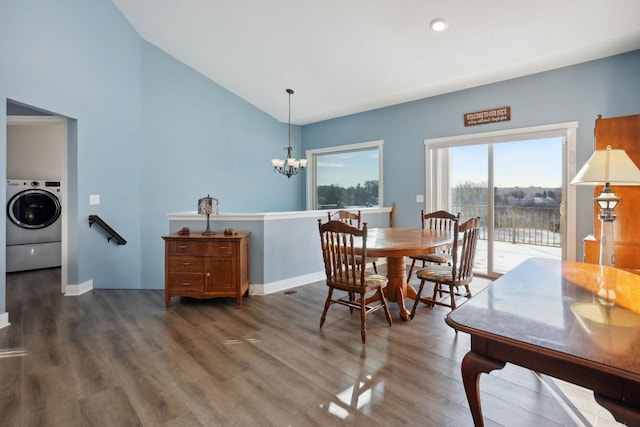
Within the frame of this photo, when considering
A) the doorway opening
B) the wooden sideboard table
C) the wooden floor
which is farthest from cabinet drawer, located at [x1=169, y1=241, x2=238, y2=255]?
the wooden sideboard table

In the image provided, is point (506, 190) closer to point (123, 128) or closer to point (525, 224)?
point (525, 224)

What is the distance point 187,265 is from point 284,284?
1.16 meters

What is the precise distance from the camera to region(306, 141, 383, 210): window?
566 centimetres

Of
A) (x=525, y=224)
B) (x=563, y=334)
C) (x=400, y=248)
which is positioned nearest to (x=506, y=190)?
(x=525, y=224)

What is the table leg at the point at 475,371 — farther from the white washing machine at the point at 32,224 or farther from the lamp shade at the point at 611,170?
the white washing machine at the point at 32,224

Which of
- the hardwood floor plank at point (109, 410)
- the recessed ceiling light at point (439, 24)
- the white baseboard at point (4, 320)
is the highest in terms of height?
the recessed ceiling light at point (439, 24)

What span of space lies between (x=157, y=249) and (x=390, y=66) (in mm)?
4158

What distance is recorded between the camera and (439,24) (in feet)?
10.6

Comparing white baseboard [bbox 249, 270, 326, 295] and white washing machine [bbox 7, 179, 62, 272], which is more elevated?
white washing machine [bbox 7, 179, 62, 272]

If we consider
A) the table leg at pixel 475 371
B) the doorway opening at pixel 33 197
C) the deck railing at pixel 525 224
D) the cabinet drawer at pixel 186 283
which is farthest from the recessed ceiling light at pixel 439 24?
the doorway opening at pixel 33 197

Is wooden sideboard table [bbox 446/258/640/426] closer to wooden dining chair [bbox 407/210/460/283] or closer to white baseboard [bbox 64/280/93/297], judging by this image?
wooden dining chair [bbox 407/210/460/283]

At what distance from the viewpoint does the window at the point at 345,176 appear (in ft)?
18.6

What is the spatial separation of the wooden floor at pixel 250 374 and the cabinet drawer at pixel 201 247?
0.60 m

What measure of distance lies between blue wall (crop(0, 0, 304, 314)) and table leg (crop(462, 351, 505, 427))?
374cm
